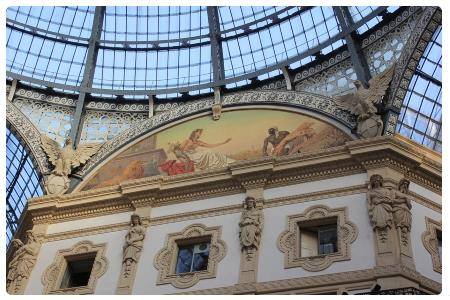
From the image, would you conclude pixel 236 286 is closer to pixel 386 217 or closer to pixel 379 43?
pixel 386 217

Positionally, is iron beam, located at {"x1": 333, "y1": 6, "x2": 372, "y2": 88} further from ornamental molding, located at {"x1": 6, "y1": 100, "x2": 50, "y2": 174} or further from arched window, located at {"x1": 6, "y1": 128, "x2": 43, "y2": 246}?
arched window, located at {"x1": 6, "y1": 128, "x2": 43, "y2": 246}

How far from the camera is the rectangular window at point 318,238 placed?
849 inches

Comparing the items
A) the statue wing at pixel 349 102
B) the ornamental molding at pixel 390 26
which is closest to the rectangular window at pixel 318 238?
the statue wing at pixel 349 102

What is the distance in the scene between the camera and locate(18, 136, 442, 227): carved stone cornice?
22.9 metres

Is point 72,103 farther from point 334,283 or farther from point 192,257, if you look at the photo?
point 334,283

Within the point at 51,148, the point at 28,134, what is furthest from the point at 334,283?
the point at 28,134

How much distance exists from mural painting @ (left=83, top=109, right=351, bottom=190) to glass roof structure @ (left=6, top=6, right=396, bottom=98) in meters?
2.30

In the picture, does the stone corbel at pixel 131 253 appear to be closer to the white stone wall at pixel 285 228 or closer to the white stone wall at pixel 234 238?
the white stone wall at pixel 234 238

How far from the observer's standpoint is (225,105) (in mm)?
28594

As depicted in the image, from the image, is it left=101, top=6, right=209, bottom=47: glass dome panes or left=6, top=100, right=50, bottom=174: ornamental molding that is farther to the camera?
left=101, top=6, right=209, bottom=47: glass dome panes

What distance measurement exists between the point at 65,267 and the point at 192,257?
473cm

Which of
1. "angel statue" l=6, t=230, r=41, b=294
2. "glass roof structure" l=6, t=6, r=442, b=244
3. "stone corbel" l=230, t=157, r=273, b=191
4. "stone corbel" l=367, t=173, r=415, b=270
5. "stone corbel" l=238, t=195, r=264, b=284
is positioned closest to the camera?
"stone corbel" l=367, t=173, r=415, b=270

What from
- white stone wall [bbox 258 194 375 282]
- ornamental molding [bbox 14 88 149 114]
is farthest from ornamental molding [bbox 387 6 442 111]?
ornamental molding [bbox 14 88 149 114]

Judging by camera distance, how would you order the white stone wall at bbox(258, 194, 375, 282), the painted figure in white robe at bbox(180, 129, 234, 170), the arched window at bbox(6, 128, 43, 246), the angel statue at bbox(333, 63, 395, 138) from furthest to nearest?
the arched window at bbox(6, 128, 43, 246) < the painted figure in white robe at bbox(180, 129, 234, 170) < the angel statue at bbox(333, 63, 395, 138) < the white stone wall at bbox(258, 194, 375, 282)
